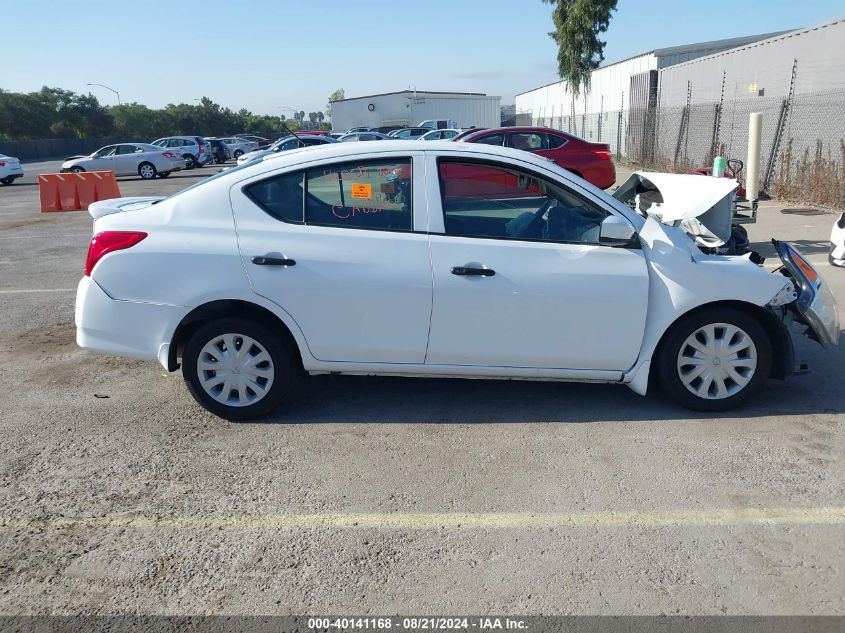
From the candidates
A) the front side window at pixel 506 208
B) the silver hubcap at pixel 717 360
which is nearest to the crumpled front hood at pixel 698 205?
the silver hubcap at pixel 717 360

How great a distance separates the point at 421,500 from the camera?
373 centimetres

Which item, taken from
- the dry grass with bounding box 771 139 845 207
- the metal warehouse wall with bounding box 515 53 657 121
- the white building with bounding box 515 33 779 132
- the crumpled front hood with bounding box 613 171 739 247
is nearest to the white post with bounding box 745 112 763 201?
the crumpled front hood with bounding box 613 171 739 247

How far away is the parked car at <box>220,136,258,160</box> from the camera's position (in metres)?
44.4

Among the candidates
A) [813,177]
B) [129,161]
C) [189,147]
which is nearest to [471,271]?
[813,177]

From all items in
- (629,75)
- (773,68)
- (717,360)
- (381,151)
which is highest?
(629,75)

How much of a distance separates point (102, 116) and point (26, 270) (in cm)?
7524

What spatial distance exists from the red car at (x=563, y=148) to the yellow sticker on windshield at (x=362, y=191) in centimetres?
1088

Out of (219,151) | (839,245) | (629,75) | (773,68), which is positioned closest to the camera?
(839,245)

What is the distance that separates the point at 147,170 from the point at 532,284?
29.2 metres

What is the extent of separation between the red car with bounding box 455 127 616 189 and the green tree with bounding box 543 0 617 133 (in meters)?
24.3

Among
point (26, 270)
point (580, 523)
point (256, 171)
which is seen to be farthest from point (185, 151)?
point (580, 523)

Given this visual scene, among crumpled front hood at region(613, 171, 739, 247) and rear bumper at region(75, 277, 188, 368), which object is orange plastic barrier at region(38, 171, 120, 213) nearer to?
rear bumper at region(75, 277, 188, 368)

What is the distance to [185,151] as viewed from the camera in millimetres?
33875

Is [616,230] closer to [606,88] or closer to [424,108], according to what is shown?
[606,88]
